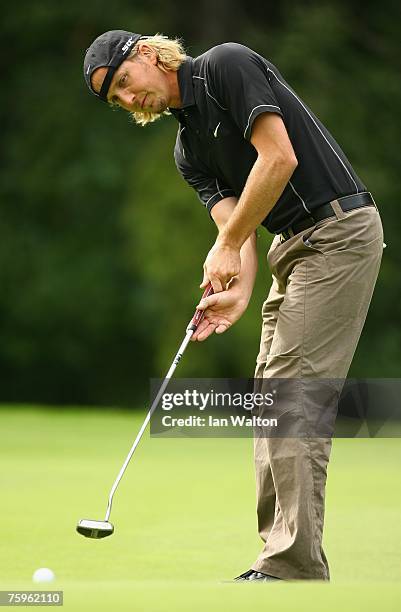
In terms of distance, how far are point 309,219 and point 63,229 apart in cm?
1242

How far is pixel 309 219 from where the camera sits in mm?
3723

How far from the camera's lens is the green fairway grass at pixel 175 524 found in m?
2.86

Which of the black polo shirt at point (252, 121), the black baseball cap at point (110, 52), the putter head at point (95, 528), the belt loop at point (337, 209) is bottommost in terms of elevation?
the putter head at point (95, 528)

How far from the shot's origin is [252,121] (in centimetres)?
355

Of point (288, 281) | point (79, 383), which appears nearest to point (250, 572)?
point (288, 281)

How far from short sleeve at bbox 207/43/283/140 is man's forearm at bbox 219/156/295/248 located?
11cm

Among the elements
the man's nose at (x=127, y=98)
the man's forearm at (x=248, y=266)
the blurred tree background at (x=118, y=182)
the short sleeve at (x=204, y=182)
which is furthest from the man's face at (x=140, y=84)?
the blurred tree background at (x=118, y=182)

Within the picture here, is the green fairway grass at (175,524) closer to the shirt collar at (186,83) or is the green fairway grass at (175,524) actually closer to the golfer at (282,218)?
the golfer at (282,218)

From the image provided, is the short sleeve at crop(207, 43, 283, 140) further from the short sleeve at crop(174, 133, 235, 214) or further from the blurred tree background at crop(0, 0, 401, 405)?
the blurred tree background at crop(0, 0, 401, 405)

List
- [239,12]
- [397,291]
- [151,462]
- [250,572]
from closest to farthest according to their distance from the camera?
[250,572]
[151,462]
[397,291]
[239,12]

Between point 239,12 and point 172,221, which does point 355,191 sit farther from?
point 239,12

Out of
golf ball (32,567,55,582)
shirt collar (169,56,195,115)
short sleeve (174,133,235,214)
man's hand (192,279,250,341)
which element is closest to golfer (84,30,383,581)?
shirt collar (169,56,195,115)

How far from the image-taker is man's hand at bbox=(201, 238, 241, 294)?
3.79 metres

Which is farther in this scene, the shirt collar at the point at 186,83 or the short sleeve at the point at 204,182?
the short sleeve at the point at 204,182
